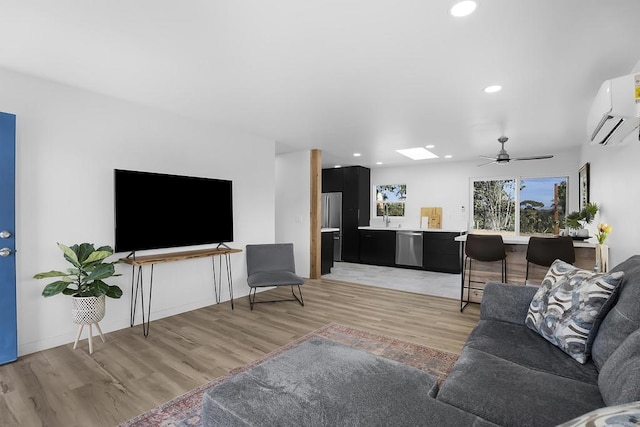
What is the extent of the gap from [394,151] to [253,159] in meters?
2.63

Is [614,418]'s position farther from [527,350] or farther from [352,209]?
[352,209]

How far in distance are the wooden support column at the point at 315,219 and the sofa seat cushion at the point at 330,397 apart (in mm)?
4066

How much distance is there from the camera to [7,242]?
101 inches

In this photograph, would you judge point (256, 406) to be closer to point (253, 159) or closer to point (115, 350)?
point (115, 350)

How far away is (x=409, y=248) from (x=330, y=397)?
19.5 ft

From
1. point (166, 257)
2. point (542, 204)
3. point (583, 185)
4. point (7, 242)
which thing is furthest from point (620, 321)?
point (542, 204)

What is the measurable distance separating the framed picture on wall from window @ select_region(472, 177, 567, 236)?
406mm

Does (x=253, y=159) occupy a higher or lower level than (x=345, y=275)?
higher

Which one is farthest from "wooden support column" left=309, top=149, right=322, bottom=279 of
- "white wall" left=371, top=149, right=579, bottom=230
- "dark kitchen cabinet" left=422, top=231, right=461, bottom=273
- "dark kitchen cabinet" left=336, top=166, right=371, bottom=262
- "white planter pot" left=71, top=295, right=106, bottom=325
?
"white planter pot" left=71, top=295, right=106, bottom=325

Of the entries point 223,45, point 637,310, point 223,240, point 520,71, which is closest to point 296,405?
point 637,310

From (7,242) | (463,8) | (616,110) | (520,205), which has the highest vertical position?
(463,8)

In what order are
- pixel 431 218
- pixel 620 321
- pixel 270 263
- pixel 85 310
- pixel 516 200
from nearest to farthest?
pixel 620 321 → pixel 85 310 → pixel 270 263 → pixel 516 200 → pixel 431 218

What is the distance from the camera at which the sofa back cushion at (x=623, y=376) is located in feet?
3.21

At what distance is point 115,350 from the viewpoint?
2834 millimetres
